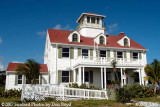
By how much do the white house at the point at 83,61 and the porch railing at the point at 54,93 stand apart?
11.2ft

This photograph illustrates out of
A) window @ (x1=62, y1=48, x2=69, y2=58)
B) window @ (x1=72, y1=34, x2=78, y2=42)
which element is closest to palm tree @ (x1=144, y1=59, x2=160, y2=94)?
window @ (x1=72, y1=34, x2=78, y2=42)

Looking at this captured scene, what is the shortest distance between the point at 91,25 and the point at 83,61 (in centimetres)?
975

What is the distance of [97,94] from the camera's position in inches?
655

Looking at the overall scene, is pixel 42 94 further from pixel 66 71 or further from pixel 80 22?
pixel 80 22

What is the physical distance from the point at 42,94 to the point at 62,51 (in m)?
8.25

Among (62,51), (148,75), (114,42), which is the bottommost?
(148,75)

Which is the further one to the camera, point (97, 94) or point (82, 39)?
point (82, 39)

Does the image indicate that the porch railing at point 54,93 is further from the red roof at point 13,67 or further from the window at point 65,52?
the window at point 65,52

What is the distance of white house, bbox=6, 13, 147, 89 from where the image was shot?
21328 millimetres

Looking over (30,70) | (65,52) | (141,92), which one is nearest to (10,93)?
(30,70)

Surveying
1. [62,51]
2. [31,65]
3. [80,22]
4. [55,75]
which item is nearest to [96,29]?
[80,22]

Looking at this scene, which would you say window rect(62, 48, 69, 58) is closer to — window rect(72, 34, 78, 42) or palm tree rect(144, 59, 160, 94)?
window rect(72, 34, 78, 42)

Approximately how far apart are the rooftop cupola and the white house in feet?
4.73

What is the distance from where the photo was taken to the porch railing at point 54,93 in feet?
50.2
